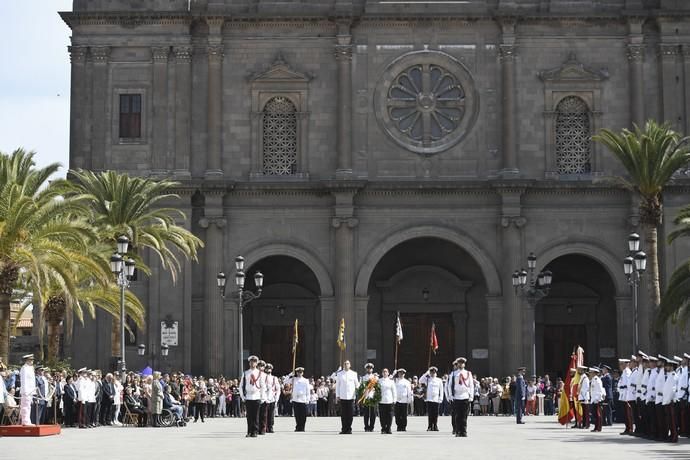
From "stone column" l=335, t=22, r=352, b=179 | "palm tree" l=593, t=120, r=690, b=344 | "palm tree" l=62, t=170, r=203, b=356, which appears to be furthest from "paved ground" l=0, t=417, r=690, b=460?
"stone column" l=335, t=22, r=352, b=179

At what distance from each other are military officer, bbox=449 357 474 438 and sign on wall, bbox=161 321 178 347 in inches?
942

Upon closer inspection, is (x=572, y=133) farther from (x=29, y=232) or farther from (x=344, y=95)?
(x=29, y=232)

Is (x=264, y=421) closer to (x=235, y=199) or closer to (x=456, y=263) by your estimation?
(x=235, y=199)

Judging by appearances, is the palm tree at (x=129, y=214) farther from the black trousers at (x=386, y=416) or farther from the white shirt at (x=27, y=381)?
the black trousers at (x=386, y=416)

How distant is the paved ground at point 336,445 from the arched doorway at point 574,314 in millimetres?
21923

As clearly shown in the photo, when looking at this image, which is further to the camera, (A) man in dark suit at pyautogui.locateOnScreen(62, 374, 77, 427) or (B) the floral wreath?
(A) man in dark suit at pyautogui.locateOnScreen(62, 374, 77, 427)

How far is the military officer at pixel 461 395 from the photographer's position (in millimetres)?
34469

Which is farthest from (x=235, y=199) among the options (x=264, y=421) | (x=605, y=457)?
(x=605, y=457)

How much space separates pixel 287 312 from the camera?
204 ft

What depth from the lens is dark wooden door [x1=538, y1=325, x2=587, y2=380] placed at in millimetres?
61500

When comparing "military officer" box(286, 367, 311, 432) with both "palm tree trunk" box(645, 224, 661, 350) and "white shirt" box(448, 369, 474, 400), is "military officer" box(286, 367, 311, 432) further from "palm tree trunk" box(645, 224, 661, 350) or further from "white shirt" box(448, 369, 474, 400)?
"palm tree trunk" box(645, 224, 661, 350)

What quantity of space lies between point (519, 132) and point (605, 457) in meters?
33.0

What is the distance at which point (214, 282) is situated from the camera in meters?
57.3

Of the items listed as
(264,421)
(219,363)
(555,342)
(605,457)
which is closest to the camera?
(605,457)
